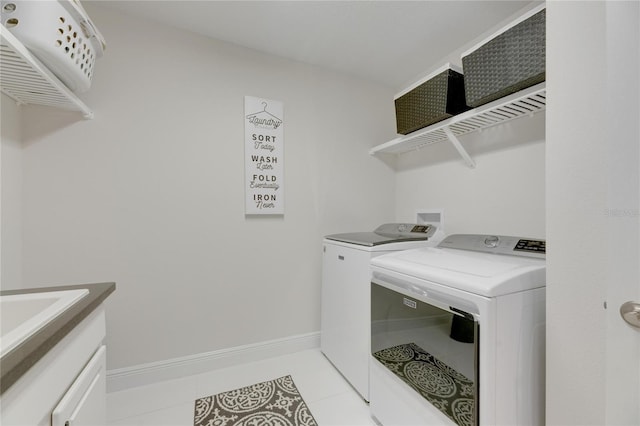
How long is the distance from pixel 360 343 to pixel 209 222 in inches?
52.8

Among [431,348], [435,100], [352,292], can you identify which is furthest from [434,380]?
[435,100]

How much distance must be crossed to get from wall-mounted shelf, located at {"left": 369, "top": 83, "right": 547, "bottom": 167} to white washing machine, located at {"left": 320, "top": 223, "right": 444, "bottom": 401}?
663mm

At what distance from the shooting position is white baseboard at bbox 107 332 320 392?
1.76m

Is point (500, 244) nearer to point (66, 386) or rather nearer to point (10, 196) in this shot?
point (66, 386)

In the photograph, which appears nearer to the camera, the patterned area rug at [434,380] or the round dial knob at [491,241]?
the patterned area rug at [434,380]

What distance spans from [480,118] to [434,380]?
56.9 inches

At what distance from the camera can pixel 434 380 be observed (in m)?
1.16

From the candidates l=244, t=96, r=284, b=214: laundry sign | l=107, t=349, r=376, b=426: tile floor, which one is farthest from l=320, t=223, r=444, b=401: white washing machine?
l=244, t=96, r=284, b=214: laundry sign

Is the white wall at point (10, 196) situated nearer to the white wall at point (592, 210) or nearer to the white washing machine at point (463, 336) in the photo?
the white washing machine at point (463, 336)

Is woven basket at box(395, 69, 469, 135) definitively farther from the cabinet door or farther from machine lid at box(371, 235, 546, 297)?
the cabinet door

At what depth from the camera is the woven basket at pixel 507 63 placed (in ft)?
3.88

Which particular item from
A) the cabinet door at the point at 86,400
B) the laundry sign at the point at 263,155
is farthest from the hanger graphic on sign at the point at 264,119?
the cabinet door at the point at 86,400

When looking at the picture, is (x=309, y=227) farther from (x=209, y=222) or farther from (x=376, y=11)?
(x=376, y=11)

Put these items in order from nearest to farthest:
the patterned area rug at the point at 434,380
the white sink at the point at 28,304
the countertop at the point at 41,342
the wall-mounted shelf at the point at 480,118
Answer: the countertop at the point at 41,342
the white sink at the point at 28,304
the patterned area rug at the point at 434,380
the wall-mounted shelf at the point at 480,118
